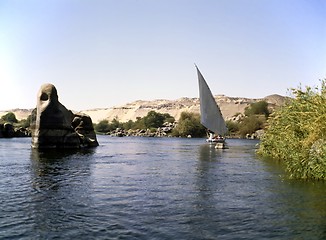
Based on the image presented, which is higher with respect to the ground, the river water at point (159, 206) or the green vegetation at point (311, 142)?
the green vegetation at point (311, 142)

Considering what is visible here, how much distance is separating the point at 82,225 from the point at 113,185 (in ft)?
22.7

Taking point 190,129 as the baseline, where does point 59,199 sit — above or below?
below

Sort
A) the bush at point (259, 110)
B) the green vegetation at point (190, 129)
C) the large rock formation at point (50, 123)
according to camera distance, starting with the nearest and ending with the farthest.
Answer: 1. the large rock formation at point (50, 123)
2. the green vegetation at point (190, 129)
3. the bush at point (259, 110)

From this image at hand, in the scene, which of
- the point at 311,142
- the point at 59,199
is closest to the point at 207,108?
the point at 311,142

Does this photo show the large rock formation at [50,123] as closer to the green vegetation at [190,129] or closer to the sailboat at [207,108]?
the sailboat at [207,108]

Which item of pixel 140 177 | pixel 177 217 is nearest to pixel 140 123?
pixel 140 177

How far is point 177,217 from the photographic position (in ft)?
36.7

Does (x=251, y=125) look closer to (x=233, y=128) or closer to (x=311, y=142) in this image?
(x=233, y=128)

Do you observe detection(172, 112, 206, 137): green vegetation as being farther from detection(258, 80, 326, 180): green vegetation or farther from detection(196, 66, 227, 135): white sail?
detection(258, 80, 326, 180): green vegetation

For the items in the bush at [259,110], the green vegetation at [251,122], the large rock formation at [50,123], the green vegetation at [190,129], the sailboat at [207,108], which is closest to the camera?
the large rock formation at [50,123]

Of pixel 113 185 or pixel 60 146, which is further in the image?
pixel 60 146

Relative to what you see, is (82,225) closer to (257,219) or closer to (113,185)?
(257,219)

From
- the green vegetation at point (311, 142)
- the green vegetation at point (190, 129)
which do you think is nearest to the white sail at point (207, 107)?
the green vegetation at point (311, 142)

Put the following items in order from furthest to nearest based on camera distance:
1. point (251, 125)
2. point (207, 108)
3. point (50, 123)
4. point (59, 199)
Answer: point (251, 125) → point (207, 108) → point (50, 123) → point (59, 199)
